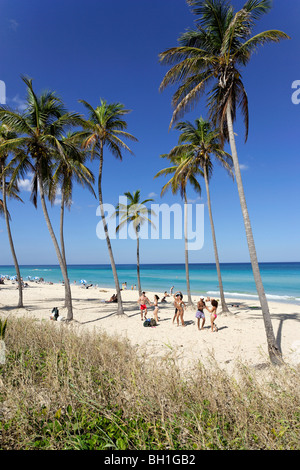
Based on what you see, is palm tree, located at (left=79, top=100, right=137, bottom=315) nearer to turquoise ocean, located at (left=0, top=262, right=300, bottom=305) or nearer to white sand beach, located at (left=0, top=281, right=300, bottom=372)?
white sand beach, located at (left=0, top=281, right=300, bottom=372)

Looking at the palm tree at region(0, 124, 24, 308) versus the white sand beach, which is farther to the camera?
the palm tree at region(0, 124, 24, 308)

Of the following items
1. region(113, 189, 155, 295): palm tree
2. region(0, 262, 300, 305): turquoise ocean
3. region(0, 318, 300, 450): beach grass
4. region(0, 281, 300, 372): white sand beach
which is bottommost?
region(0, 262, 300, 305): turquoise ocean

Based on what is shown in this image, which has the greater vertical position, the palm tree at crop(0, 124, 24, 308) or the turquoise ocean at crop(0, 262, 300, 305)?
the palm tree at crop(0, 124, 24, 308)

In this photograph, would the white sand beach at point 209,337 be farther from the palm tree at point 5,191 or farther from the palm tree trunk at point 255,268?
the palm tree at point 5,191

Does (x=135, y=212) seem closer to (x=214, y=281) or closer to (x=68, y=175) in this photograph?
(x=68, y=175)

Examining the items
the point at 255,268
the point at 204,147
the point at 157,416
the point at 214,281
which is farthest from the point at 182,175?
the point at 214,281

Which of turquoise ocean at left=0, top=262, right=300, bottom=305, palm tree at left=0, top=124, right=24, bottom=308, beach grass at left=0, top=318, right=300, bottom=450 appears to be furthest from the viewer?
turquoise ocean at left=0, top=262, right=300, bottom=305

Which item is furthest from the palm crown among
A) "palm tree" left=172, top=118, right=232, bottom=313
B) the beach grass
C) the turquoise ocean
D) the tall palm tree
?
the turquoise ocean

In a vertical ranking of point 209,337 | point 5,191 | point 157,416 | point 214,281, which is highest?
point 5,191

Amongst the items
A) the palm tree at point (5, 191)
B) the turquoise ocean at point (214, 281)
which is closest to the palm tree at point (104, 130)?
the palm tree at point (5, 191)

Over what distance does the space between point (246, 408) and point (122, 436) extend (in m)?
1.62

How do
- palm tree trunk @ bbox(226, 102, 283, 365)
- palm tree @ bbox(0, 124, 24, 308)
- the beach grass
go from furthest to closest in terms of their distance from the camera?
palm tree @ bbox(0, 124, 24, 308) → palm tree trunk @ bbox(226, 102, 283, 365) → the beach grass
